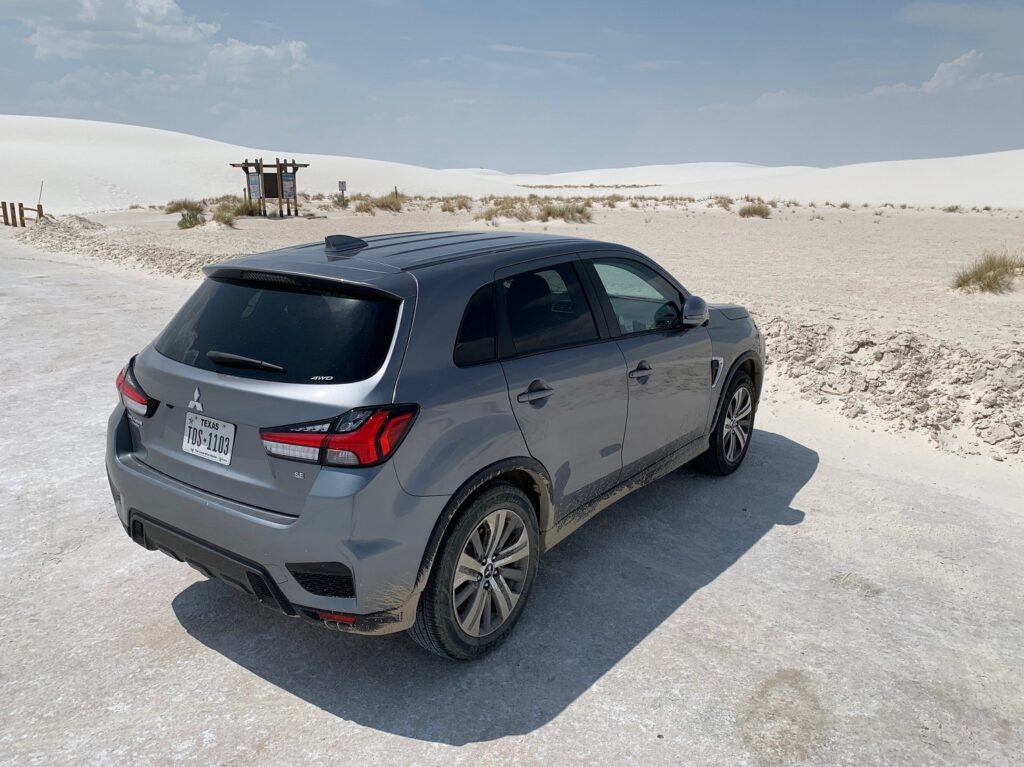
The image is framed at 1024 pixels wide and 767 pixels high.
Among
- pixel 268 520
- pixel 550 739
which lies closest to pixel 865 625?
pixel 550 739

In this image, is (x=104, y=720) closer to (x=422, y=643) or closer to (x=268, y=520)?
(x=268, y=520)

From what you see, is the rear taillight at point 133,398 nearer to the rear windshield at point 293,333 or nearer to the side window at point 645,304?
the rear windshield at point 293,333

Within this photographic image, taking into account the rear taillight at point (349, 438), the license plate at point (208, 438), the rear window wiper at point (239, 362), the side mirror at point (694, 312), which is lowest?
the license plate at point (208, 438)

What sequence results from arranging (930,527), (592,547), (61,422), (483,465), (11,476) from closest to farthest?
1. (483,465)
2. (592,547)
3. (930,527)
4. (11,476)
5. (61,422)

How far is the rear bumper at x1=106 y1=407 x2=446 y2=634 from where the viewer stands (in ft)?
9.40

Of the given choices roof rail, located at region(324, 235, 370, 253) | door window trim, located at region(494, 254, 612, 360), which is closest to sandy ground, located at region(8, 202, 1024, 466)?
door window trim, located at region(494, 254, 612, 360)

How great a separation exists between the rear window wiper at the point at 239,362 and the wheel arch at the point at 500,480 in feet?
2.69

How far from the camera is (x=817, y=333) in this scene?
821 centimetres

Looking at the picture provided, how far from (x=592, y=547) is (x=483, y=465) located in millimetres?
1575

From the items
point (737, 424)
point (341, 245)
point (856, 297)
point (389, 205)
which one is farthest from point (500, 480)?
point (389, 205)

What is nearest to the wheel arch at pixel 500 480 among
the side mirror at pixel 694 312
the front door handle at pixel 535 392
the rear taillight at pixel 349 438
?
the front door handle at pixel 535 392

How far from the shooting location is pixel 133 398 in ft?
11.6

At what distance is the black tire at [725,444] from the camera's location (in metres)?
5.36

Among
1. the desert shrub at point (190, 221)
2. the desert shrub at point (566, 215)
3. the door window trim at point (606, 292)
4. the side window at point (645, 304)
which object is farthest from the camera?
the desert shrub at point (566, 215)
